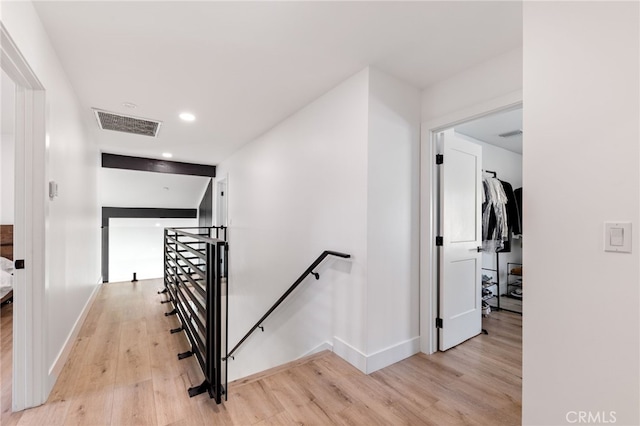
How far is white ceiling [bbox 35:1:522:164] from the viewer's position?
63.9 inches

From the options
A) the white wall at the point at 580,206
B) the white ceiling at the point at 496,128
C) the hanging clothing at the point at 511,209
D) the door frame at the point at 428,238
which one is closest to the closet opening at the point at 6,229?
the door frame at the point at 428,238

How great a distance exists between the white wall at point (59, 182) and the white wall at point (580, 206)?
243 centimetres

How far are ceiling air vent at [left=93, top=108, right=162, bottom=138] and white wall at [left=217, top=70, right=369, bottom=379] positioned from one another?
1328mm

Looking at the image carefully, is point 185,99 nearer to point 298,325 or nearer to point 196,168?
point 298,325

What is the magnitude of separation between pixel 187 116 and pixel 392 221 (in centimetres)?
264

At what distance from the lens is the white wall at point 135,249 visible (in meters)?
6.73

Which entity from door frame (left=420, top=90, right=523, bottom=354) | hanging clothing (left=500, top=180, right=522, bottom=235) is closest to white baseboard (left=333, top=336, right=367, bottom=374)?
door frame (left=420, top=90, right=523, bottom=354)

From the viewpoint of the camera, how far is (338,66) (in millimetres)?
2199

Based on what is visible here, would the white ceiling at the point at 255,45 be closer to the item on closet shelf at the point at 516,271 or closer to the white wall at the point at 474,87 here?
the white wall at the point at 474,87

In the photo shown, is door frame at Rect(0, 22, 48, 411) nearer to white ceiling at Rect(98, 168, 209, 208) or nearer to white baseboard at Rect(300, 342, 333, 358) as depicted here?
white baseboard at Rect(300, 342, 333, 358)

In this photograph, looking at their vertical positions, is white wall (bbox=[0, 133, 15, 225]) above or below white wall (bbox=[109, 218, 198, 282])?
above

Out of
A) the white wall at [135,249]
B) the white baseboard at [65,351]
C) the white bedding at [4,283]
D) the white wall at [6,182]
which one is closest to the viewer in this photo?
the white baseboard at [65,351]

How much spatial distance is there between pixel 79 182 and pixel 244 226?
2.18 m

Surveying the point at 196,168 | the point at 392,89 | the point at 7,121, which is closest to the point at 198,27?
the point at 392,89
